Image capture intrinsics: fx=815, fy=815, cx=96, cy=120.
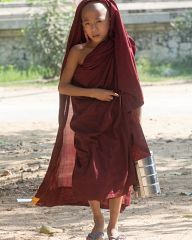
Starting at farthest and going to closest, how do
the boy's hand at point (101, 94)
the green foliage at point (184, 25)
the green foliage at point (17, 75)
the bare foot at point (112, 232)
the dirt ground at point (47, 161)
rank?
the green foliage at point (184, 25)
the green foliage at point (17, 75)
the dirt ground at point (47, 161)
the bare foot at point (112, 232)
the boy's hand at point (101, 94)

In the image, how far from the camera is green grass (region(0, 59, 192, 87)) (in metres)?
16.7

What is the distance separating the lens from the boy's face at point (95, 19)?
466 centimetres

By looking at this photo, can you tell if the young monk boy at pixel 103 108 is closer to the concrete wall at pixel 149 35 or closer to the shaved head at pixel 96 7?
the shaved head at pixel 96 7

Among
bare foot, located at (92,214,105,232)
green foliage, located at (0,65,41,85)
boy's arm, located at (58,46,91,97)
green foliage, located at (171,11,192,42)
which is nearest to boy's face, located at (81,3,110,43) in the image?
boy's arm, located at (58,46,91,97)

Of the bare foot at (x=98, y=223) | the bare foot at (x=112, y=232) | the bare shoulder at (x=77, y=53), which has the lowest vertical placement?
the bare foot at (x=112, y=232)

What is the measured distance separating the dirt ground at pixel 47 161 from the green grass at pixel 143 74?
2.19 meters

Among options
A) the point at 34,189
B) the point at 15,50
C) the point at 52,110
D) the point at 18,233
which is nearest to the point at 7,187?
the point at 34,189

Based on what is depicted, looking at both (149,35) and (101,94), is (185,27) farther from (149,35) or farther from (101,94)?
(101,94)

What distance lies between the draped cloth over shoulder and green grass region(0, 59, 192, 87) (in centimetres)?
1161

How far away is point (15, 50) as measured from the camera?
18562 mm

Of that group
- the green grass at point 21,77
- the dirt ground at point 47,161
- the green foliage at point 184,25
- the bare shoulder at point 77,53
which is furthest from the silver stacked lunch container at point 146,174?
the green foliage at point 184,25

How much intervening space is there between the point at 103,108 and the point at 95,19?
0.52 metres

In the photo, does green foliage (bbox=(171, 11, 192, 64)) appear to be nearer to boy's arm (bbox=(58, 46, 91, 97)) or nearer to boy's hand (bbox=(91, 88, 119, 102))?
boy's arm (bbox=(58, 46, 91, 97))

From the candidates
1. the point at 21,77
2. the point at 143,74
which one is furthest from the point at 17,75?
the point at 143,74
